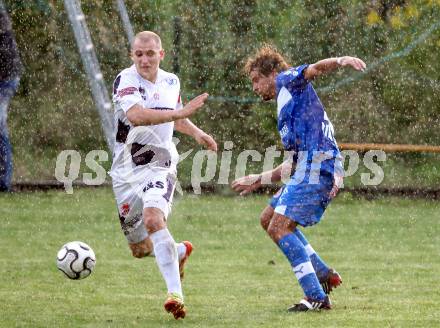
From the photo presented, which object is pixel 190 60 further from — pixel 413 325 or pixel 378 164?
pixel 413 325

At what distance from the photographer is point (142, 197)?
688cm

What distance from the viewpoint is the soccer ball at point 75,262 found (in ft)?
23.1

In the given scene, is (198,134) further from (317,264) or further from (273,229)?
(317,264)

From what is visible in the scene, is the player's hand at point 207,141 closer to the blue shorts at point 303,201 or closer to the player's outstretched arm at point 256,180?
the player's outstretched arm at point 256,180

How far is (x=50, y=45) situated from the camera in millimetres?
14711

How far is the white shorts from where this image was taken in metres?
6.76

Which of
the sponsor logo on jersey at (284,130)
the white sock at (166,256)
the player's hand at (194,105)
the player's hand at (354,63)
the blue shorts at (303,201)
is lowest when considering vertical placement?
the white sock at (166,256)

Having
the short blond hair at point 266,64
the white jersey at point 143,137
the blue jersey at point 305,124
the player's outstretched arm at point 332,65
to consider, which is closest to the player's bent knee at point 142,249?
the white jersey at point 143,137

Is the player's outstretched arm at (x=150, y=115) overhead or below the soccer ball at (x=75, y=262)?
overhead

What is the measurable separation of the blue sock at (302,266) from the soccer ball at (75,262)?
1.23 meters

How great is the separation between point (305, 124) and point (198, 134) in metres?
0.80

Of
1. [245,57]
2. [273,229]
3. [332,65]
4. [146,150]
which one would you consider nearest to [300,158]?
[273,229]

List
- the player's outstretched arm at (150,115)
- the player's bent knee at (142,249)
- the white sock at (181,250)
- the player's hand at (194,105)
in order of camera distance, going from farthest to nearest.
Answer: the player's bent knee at (142,249) → the white sock at (181,250) → the player's outstretched arm at (150,115) → the player's hand at (194,105)

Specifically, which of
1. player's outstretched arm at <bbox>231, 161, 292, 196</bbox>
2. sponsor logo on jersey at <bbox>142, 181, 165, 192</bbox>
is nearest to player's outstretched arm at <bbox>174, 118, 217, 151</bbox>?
player's outstretched arm at <bbox>231, 161, 292, 196</bbox>
